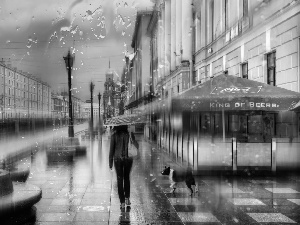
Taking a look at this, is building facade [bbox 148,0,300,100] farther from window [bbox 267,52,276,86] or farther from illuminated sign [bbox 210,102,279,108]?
illuminated sign [bbox 210,102,279,108]

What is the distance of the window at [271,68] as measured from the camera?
50.8 feet

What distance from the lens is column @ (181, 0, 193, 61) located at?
31.9 m

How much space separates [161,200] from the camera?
8594 mm

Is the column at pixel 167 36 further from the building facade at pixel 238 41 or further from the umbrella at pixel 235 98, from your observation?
the umbrella at pixel 235 98

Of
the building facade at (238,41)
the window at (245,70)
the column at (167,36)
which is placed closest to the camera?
the building facade at (238,41)

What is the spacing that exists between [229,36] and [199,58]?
8.13m

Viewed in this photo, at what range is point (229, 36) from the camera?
2098 cm

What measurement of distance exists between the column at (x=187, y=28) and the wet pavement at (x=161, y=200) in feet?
67.5

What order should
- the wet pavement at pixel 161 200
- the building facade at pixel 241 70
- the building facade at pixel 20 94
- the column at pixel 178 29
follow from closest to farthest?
1. the wet pavement at pixel 161 200
2. the building facade at pixel 241 70
3. the column at pixel 178 29
4. the building facade at pixel 20 94

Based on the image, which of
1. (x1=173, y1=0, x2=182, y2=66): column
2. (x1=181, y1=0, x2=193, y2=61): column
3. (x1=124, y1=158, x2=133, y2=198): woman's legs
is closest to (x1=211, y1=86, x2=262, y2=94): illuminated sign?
(x1=124, y1=158, x2=133, y2=198): woman's legs

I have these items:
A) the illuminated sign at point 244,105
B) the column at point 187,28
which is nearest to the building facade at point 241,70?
the column at point 187,28

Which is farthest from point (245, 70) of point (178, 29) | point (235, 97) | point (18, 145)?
point (178, 29)

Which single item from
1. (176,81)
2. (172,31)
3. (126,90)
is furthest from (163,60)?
(126,90)

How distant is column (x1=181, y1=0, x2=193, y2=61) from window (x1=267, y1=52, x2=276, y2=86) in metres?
16.0
